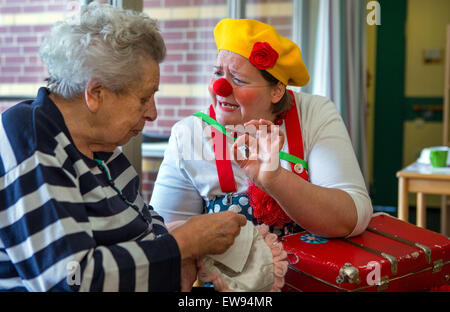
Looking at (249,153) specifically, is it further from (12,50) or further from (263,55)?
(12,50)

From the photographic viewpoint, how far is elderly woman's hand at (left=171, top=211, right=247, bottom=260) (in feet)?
3.27

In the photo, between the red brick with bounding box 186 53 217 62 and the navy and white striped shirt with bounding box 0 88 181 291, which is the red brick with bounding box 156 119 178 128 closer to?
the red brick with bounding box 186 53 217 62

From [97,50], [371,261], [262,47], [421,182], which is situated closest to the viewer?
[97,50]

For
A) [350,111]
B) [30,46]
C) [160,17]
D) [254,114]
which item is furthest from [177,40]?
[254,114]

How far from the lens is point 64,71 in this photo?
39.6 inches

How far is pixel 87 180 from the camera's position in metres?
1.01

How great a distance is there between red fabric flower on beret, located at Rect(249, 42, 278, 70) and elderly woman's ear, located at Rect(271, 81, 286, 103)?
9cm

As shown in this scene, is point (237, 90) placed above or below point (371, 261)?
above

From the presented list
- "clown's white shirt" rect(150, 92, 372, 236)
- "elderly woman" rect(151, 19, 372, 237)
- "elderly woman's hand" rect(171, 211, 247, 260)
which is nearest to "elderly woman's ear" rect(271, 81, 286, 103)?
"elderly woman" rect(151, 19, 372, 237)

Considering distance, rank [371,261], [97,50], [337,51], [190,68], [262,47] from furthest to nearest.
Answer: [337,51]
[190,68]
[262,47]
[371,261]
[97,50]

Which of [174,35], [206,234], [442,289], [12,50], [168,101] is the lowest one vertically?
[442,289]

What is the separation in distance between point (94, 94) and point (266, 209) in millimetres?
676

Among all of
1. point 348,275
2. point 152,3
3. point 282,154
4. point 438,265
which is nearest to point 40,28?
point 152,3

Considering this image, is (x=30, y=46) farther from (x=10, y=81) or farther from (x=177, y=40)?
(x=177, y=40)
